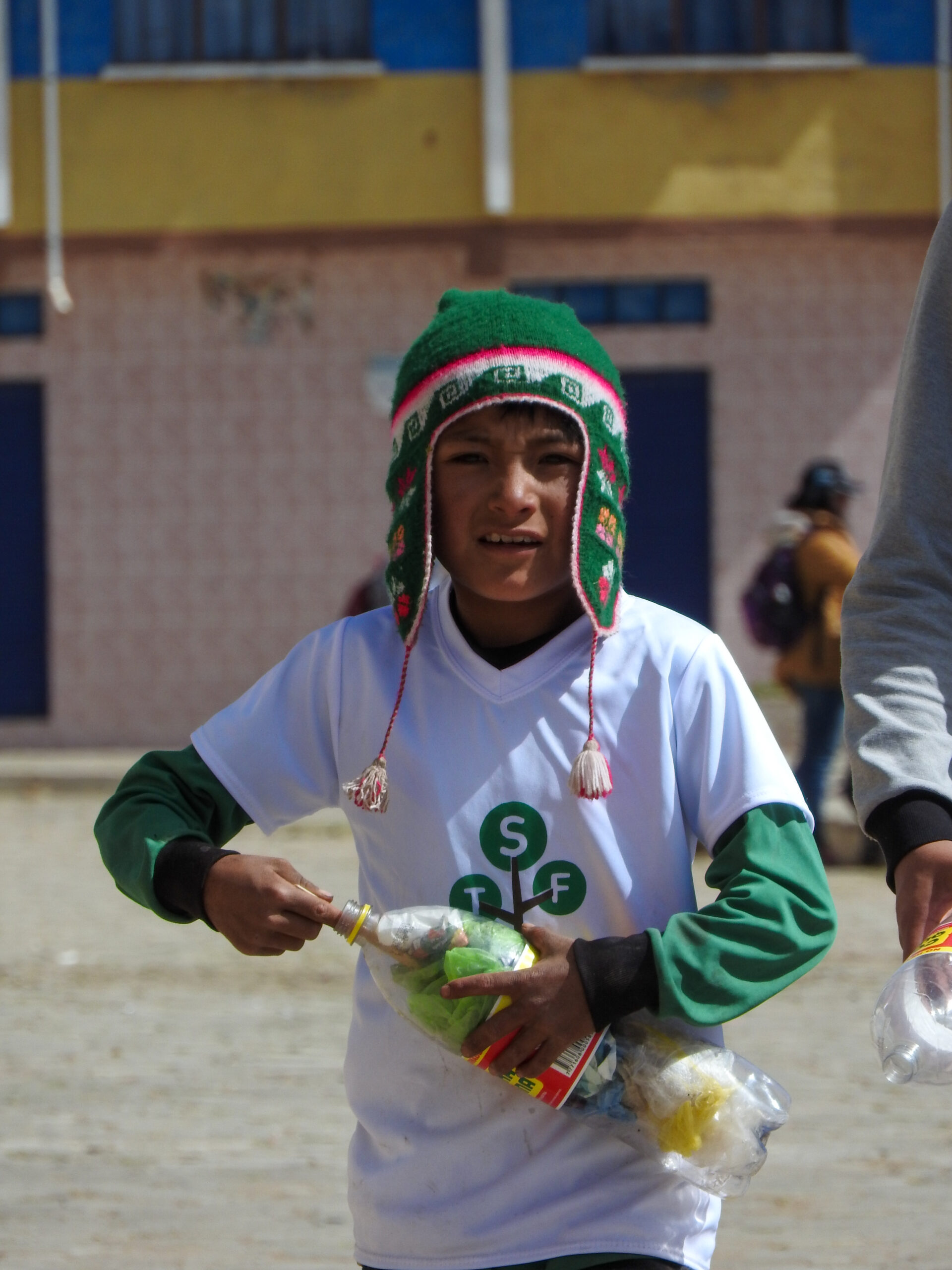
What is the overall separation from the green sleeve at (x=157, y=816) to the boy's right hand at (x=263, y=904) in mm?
106

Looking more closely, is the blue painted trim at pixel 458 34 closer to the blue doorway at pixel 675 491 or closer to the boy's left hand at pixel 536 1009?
the blue doorway at pixel 675 491

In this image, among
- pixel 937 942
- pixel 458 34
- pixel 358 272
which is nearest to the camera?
pixel 937 942

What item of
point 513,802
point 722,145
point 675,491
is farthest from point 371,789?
point 722,145

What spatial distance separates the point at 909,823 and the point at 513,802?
0.50 meters

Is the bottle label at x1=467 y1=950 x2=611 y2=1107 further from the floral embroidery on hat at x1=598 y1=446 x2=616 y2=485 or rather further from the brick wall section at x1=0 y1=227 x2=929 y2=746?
the brick wall section at x1=0 y1=227 x2=929 y2=746

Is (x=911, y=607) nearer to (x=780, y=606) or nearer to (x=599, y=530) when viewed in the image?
(x=599, y=530)

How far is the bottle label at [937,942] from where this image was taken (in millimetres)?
2012

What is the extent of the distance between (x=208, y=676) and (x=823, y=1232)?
1277 cm

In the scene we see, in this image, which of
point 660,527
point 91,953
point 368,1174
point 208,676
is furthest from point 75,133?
point 368,1174

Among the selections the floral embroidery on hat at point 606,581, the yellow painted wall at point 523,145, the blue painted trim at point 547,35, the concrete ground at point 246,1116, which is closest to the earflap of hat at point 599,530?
the floral embroidery on hat at point 606,581

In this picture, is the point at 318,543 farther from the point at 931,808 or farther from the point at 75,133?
the point at 931,808

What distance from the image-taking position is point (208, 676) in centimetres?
1670

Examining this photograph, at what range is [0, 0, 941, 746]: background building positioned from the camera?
16.3 meters

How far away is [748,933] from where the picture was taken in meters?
2.19
